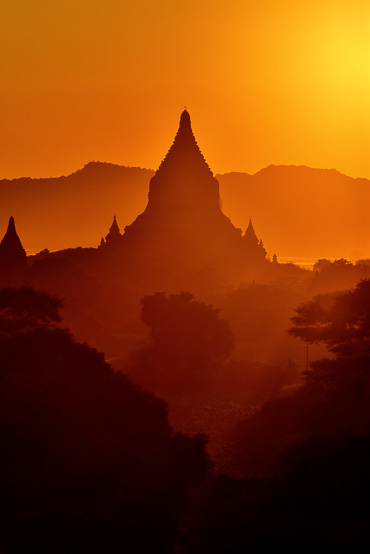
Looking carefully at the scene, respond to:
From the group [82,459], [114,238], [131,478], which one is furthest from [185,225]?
[131,478]

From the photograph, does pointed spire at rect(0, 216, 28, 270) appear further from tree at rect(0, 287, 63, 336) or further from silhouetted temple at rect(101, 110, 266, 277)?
silhouetted temple at rect(101, 110, 266, 277)

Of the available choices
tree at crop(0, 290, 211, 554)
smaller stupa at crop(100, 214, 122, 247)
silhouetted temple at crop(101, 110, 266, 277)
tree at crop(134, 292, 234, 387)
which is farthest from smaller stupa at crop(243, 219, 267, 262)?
tree at crop(0, 290, 211, 554)

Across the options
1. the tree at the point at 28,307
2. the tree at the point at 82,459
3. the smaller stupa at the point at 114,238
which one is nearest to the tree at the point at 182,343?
the tree at the point at 28,307

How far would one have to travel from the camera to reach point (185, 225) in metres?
81.2

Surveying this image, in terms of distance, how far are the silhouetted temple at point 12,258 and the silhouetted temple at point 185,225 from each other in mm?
27065

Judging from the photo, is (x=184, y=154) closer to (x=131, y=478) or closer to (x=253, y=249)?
(x=253, y=249)

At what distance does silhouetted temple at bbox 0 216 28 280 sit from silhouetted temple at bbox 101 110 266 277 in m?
27.1

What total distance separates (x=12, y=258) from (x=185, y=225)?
117ft

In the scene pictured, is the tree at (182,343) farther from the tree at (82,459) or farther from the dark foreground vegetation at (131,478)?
the tree at (82,459)

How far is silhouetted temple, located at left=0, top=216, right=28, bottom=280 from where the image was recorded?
46.9m

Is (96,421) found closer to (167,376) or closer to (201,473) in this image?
(201,473)

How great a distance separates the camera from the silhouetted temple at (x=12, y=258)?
154 ft

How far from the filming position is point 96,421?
17.9 meters

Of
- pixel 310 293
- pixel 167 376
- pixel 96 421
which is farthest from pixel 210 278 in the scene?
pixel 96 421
